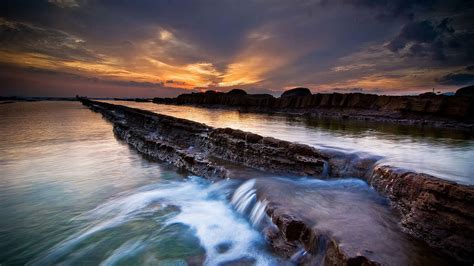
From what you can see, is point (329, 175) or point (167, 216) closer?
point (167, 216)

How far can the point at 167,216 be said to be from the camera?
20.0 feet

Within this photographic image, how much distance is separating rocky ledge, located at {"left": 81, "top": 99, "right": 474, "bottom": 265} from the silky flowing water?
0.30m

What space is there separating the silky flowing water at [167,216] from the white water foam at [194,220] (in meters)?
0.02

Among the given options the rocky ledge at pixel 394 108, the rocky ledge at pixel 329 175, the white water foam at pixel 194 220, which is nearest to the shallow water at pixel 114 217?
the white water foam at pixel 194 220

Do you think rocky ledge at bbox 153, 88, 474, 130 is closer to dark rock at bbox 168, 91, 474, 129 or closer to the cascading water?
dark rock at bbox 168, 91, 474, 129

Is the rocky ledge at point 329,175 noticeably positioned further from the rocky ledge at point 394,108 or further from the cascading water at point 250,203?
the rocky ledge at point 394,108

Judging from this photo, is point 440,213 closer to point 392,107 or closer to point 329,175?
point 329,175

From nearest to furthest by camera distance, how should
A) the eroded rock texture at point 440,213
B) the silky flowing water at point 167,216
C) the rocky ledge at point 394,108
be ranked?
the eroded rock texture at point 440,213 < the silky flowing water at point 167,216 < the rocky ledge at point 394,108

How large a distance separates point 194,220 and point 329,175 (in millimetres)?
4412

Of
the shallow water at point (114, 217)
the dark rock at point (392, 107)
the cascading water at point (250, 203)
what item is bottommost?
the shallow water at point (114, 217)

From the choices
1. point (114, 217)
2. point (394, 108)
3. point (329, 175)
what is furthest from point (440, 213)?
point (394, 108)

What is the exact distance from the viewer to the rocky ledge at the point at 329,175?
3.75m

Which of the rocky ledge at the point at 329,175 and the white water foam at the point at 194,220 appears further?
the white water foam at the point at 194,220

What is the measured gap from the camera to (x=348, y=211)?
4918 millimetres
